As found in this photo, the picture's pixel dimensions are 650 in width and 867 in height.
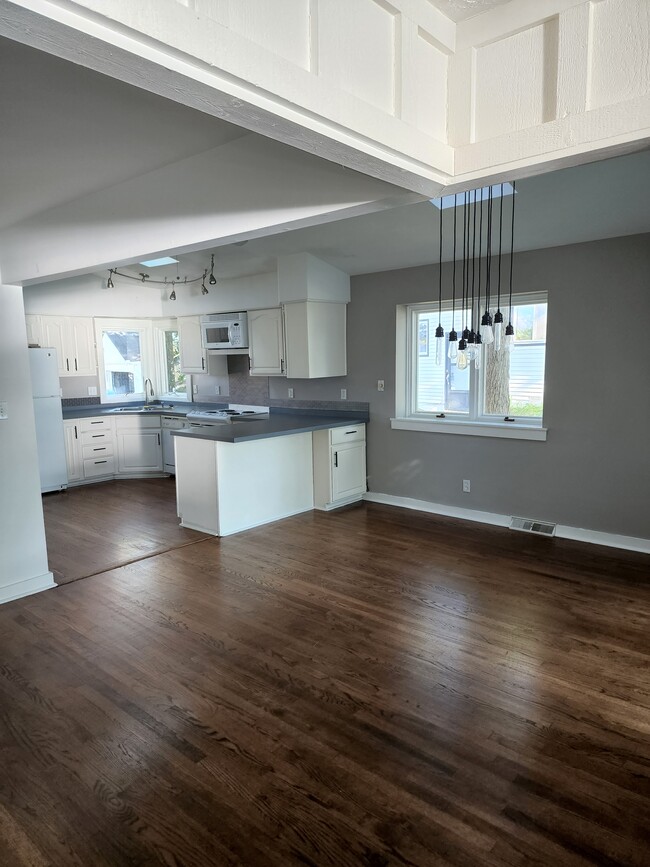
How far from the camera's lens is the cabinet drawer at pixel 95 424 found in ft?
21.1

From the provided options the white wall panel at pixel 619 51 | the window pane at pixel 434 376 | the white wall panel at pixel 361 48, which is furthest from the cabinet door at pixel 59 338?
the white wall panel at pixel 619 51

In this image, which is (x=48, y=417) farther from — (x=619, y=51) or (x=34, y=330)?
(x=619, y=51)

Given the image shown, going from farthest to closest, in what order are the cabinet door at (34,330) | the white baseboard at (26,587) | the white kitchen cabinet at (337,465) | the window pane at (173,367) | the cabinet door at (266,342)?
1. the window pane at (173,367)
2. the cabinet door at (34,330)
3. the cabinet door at (266,342)
4. the white kitchen cabinet at (337,465)
5. the white baseboard at (26,587)

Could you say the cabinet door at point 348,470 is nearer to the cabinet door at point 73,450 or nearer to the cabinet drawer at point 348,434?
the cabinet drawer at point 348,434

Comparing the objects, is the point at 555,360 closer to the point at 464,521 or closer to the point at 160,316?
the point at 464,521

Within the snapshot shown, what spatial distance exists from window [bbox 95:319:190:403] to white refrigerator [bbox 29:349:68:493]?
3.37 feet

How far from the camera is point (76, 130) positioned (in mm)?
1989

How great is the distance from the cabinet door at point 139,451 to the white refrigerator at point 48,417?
29.1 inches

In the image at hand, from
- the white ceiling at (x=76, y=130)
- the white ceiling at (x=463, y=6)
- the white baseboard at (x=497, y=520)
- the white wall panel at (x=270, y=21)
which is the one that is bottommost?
the white baseboard at (x=497, y=520)

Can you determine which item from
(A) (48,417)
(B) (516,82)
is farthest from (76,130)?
(A) (48,417)

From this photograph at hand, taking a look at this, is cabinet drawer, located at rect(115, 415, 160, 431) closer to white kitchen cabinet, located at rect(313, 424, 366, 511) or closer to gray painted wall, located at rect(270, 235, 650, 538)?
white kitchen cabinet, located at rect(313, 424, 366, 511)

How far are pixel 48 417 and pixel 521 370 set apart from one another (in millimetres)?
4860

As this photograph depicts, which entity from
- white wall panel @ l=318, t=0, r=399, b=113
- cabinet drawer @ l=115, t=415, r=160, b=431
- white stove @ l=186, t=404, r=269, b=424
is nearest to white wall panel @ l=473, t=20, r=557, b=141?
white wall panel @ l=318, t=0, r=399, b=113

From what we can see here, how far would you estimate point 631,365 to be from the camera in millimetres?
3992
